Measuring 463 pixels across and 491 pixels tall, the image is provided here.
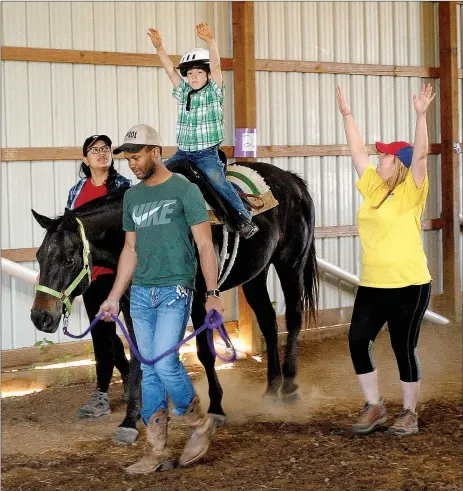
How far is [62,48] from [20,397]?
9.43ft

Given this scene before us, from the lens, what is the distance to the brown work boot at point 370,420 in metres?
5.05

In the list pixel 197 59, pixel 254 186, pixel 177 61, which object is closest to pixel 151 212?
pixel 197 59

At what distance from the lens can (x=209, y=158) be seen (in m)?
5.25

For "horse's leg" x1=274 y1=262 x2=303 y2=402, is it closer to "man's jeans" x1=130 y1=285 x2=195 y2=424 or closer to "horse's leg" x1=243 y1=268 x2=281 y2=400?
"horse's leg" x1=243 y1=268 x2=281 y2=400

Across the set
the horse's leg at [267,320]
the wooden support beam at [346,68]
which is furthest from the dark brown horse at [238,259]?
the wooden support beam at [346,68]

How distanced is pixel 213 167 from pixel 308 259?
67.5 inches

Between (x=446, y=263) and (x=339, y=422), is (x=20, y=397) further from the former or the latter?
(x=446, y=263)

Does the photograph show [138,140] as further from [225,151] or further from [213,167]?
[225,151]

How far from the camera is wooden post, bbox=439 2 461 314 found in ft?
31.2

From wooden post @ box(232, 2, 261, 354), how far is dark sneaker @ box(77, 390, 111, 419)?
2398mm

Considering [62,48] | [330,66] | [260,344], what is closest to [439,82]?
[330,66]

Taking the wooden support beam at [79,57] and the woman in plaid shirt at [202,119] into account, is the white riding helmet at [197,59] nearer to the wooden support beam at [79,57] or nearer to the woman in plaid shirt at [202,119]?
the woman in plaid shirt at [202,119]

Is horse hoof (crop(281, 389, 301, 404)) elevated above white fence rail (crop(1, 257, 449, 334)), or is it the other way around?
white fence rail (crop(1, 257, 449, 334))

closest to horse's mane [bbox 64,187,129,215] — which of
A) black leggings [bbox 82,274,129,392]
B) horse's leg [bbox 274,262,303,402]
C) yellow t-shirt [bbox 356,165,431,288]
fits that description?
black leggings [bbox 82,274,129,392]
